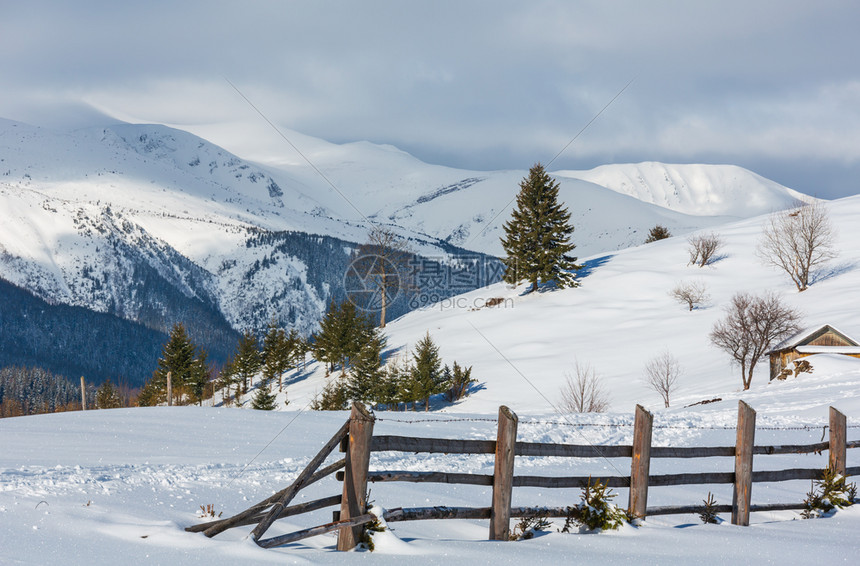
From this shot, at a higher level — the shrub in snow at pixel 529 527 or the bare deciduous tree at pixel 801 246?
the bare deciduous tree at pixel 801 246

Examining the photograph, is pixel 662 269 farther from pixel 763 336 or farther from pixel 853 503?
pixel 853 503

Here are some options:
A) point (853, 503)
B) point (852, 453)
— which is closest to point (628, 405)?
point (852, 453)

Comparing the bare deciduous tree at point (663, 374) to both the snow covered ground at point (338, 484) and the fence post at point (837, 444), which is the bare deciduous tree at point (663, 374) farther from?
the fence post at point (837, 444)

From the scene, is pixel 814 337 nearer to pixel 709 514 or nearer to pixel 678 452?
pixel 709 514

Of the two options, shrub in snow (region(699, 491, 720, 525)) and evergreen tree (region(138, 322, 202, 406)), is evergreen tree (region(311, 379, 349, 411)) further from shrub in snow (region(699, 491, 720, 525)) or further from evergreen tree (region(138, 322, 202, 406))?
shrub in snow (region(699, 491, 720, 525))

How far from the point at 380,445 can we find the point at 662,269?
66058 mm

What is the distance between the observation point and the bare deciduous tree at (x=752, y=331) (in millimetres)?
42094

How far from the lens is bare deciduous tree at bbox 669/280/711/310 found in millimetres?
56031

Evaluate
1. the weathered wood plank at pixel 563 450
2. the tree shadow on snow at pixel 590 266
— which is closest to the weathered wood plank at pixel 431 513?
the weathered wood plank at pixel 563 450

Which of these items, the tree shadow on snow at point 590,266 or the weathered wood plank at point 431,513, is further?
the tree shadow on snow at point 590,266

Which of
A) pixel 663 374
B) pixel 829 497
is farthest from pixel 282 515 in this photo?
pixel 663 374

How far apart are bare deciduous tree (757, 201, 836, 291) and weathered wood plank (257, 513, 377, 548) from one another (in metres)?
59.0

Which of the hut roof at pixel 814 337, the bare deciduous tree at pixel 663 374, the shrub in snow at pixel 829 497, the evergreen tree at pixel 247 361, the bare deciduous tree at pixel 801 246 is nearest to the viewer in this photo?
the shrub in snow at pixel 829 497

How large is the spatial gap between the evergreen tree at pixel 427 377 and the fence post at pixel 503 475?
39.4m
